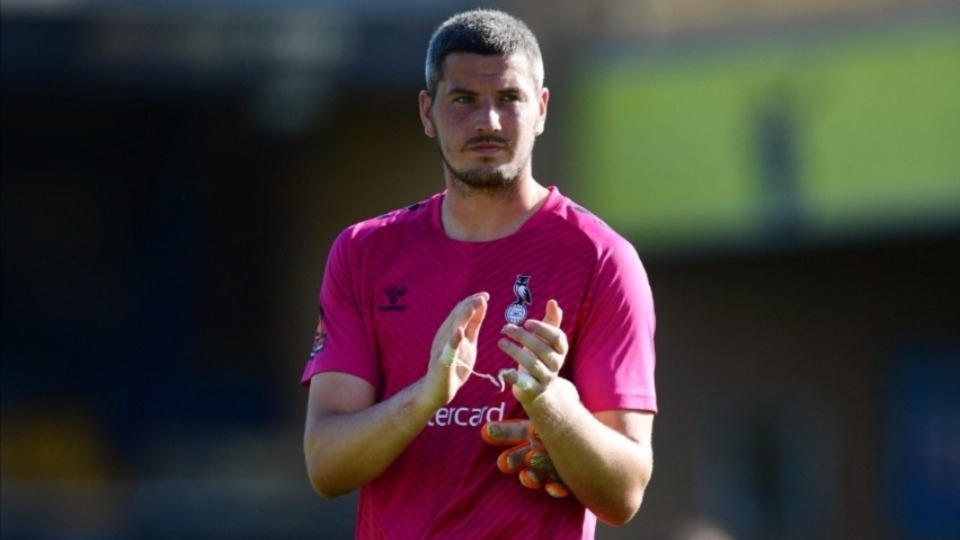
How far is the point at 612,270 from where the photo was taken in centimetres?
470

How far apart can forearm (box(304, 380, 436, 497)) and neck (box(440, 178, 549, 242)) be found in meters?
0.55

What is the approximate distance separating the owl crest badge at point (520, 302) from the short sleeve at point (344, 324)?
0.39m

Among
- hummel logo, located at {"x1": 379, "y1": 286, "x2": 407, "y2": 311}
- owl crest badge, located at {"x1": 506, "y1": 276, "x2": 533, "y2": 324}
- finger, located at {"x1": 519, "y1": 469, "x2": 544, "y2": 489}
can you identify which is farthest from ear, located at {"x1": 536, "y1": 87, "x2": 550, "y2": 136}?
finger, located at {"x1": 519, "y1": 469, "x2": 544, "y2": 489}

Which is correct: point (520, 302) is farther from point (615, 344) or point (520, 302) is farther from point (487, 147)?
point (487, 147)

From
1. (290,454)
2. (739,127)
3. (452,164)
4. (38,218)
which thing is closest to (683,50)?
(739,127)

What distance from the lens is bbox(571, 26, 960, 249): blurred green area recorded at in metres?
12.9

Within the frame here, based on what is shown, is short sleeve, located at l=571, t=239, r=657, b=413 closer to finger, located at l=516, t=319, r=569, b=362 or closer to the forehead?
finger, located at l=516, t=319, r=569, b=362

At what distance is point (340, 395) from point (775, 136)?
368 inches

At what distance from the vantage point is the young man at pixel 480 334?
4555mm

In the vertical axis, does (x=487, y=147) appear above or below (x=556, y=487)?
above

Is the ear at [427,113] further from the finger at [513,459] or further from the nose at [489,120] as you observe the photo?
the finger at [513,459]

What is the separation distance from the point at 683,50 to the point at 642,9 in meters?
1.11

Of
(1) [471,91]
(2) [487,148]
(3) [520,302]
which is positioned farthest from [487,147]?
(3) [520,302]

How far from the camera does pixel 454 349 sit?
14.1 ft
